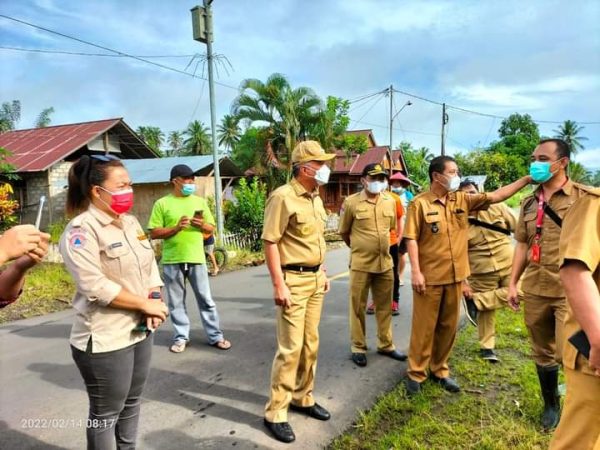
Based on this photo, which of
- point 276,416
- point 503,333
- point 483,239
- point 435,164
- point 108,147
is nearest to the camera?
point 276,416

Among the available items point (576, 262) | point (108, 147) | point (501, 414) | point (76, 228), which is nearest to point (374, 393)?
point (501, 414)

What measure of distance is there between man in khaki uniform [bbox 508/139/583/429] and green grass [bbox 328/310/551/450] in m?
0.24

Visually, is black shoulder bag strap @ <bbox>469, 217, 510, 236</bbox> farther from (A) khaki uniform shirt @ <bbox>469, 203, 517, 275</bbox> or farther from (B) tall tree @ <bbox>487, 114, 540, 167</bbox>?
(B) tall tree @ <bbox>487, 114, 540, 167</bbox>

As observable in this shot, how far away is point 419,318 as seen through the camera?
351 cm

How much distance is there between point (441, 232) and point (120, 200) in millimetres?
2465

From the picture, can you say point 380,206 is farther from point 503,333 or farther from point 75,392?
point 75,392

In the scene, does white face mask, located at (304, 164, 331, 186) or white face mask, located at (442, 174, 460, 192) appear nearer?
white face mask, located at (304, 164, 331, 186)

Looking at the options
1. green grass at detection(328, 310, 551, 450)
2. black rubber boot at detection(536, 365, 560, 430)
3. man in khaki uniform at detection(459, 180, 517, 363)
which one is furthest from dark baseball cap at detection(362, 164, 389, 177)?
black rubber boot at detection(536, 365, 560, 430)

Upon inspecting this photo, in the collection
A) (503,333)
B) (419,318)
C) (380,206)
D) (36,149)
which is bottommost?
(503,333)

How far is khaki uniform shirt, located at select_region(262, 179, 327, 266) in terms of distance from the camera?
287 cm

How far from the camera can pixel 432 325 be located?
348cm

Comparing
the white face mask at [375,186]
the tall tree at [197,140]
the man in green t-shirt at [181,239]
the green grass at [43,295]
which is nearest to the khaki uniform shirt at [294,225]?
the white face mask at [375,186]

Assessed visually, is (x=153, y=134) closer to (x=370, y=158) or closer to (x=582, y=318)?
(x=370, y=158)

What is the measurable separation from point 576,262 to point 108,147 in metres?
18.4
